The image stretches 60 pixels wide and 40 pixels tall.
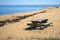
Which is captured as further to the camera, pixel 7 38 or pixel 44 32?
pixel 44 32

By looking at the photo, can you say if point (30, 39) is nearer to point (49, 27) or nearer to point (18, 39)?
point (18, 39)

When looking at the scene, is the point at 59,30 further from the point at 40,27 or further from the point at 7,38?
the point at 7,38

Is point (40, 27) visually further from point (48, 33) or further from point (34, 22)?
point (48, 33)

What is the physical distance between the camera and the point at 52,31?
618 inches

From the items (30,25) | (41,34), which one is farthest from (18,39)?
(30,25)

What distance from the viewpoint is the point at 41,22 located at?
17.6 metres

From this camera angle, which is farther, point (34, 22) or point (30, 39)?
point (34, 22)

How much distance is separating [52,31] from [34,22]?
1.99 meters

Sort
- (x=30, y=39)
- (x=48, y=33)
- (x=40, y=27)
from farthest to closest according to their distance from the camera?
(x=40, y=27) < (x=48, y=33) < (x=30, y=39)

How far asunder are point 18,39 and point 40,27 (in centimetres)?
384

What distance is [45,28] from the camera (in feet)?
55.9

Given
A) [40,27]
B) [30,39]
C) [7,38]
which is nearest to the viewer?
[30,39]

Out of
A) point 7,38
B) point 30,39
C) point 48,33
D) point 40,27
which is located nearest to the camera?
point 30,39

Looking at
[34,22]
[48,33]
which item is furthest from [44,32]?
[34,22]
